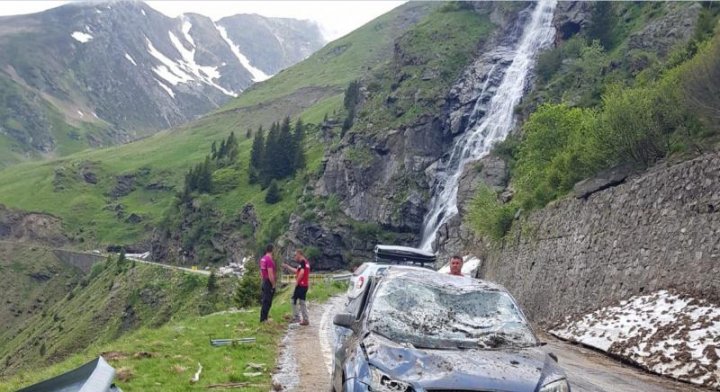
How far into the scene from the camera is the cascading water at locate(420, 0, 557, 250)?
62.4m

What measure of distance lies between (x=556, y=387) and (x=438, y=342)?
4.38 ft

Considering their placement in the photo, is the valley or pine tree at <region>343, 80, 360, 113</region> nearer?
the valley

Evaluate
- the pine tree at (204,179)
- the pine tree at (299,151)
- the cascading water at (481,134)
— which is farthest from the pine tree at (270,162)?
the cascading water at (481,134)

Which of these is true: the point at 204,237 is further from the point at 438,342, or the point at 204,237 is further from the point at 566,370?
the point at 438,342

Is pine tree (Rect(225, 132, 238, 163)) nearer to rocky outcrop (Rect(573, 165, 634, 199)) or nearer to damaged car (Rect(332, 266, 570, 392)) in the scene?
rocky outcrop (Rect(573, 165, 634, 199))

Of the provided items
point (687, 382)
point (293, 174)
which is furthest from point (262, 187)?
point (687, 382)

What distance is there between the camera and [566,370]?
→ 508 inches

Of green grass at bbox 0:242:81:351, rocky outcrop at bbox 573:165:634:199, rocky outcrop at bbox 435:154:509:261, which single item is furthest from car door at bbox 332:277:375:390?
green grass at bbox 0:242:81:351

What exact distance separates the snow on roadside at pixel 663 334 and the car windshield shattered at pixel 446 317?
20.1ft

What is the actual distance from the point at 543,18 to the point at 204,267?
59.2 metres

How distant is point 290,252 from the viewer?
247 feet

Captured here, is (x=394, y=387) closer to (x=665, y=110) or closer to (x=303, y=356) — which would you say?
(x=303, y=356)

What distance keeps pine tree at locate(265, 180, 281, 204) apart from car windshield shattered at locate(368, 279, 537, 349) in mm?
90013

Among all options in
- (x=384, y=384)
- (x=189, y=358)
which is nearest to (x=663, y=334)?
(x=189, y=358)
